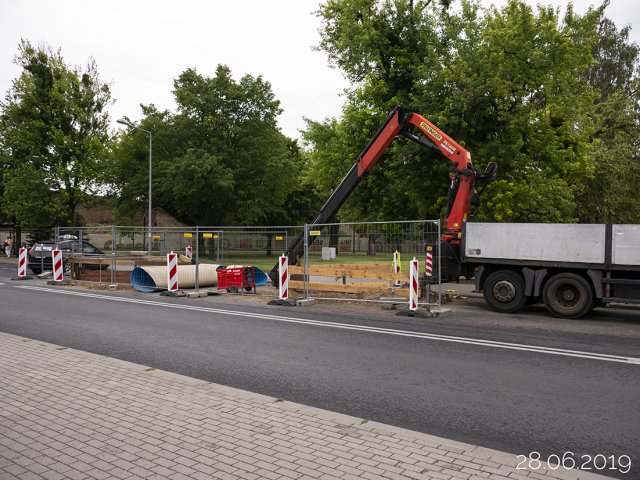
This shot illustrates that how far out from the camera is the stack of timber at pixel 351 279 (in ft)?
44.4

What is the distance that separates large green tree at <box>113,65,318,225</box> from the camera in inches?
1469

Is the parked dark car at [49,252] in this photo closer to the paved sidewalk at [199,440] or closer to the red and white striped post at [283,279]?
the red and white striped post at [283,279]

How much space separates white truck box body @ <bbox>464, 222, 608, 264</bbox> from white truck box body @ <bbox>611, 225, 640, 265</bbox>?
0.02 m

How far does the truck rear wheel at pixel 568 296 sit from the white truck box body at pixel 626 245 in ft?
2.65

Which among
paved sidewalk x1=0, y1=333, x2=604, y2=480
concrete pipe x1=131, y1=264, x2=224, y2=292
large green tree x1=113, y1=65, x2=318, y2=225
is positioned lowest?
paved sidewalk x1=0, y1=333, x2=604, y2=480

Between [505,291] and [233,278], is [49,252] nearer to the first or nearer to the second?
[233,278]

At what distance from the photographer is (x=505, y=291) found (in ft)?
40.4

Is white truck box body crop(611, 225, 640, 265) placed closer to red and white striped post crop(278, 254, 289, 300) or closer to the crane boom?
the crane boom

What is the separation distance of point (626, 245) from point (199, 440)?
32.3ft

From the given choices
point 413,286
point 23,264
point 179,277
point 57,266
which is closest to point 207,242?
point 179,277

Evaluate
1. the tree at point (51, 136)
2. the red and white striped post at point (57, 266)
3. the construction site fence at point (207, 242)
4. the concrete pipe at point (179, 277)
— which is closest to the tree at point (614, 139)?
the construction site fence at point (207, 242)

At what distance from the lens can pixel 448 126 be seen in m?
17.9

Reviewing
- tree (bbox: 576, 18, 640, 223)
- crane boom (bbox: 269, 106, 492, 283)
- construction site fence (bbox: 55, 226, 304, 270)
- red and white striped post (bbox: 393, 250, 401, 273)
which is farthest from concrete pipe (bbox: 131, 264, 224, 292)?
tree (bbox: 576, 18, 640, 223)

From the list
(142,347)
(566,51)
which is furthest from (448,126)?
(142,347)
